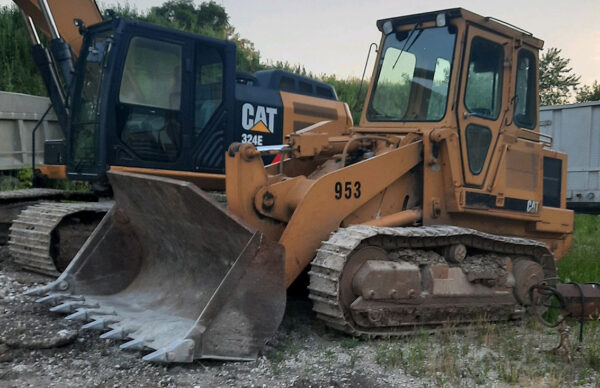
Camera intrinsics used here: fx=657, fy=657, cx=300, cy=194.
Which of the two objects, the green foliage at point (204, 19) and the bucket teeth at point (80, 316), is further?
the green foliage at point (204, 19)

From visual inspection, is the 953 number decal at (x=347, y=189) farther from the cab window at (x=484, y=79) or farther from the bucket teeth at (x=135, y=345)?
the bucket teeth at (x=135, y=345)

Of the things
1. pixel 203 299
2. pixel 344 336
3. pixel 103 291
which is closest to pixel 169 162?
pixel 103 291

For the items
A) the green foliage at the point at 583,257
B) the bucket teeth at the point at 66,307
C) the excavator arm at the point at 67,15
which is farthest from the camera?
the excavator arm at the point at 67,15

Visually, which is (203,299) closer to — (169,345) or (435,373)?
(169,345)

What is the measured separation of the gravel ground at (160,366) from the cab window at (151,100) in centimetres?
257

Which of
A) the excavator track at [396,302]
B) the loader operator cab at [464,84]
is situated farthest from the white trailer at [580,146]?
the excavator track at [396,302]

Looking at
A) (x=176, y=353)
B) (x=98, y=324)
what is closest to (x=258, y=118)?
(x=98, y=324)

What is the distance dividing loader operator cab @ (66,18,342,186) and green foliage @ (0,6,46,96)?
22.6 ft

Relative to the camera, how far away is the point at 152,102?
290 inches

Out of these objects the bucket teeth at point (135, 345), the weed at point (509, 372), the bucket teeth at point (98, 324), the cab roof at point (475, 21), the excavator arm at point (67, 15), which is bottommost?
the weed at point (509, 372)

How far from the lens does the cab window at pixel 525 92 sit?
6434 mm

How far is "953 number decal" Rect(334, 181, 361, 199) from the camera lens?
17.3ft

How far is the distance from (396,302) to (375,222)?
775 mm

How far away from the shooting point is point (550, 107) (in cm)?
1156
